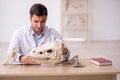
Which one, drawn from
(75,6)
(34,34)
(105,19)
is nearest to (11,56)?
(34,34)

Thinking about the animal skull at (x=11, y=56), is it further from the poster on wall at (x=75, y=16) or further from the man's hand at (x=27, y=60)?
the poster on wall at (x=75, y=16)

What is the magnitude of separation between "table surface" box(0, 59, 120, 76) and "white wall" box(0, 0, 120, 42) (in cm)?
357

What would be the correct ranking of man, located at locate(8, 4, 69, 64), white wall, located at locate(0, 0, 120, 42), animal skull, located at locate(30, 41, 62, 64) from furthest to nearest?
white wall, located at locate(0, 0, 120, 42) → man, located at locate(8, 4, 69, 64) → animal skull, located at locate(30, 41, 62, 64)

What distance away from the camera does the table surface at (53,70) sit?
1.52 meters

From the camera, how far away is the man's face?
1.96 metres

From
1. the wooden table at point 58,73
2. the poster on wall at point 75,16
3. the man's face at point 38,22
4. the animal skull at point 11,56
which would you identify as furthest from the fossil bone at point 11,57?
the poster on wall at point 75,16

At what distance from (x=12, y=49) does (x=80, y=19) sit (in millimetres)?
3588

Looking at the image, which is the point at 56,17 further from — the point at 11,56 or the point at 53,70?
the point at 53,70

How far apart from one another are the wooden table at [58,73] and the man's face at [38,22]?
1.51ft

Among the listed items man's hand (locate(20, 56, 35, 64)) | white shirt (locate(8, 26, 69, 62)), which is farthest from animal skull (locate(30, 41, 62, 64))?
white shirt (locate(8, 26, 69, 62))

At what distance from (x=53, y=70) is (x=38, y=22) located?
1.74ft

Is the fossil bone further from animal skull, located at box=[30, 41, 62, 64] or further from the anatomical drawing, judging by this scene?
the anatomical drawing

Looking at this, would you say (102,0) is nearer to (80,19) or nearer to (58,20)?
(80,19)

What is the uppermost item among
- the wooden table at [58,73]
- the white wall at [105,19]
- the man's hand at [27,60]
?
the white wall at [105,19]
